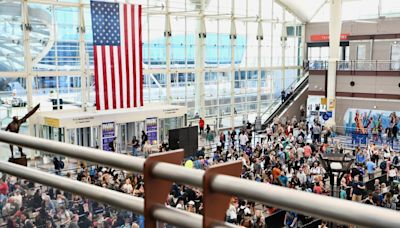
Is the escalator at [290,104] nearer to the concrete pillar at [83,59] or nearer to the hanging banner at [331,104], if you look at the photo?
the hanging banner at [331,104]

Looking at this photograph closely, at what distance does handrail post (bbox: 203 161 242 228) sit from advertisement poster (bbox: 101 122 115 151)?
21865mm

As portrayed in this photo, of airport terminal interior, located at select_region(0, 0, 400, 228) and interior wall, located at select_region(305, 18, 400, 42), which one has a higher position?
interior wall, located at select_region(305, 18, 400, 42)

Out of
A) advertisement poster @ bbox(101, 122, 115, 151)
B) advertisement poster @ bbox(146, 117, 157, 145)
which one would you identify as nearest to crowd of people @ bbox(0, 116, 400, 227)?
advertisement poster @ bbox(101, 122, 115, 151)

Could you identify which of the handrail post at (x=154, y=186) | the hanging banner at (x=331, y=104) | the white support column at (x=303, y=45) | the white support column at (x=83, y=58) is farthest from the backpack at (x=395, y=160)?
the white support column at (x=303, y=45)

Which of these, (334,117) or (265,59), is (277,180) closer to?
(334,117)

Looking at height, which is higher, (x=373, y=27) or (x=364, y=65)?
(x=373, y=27)

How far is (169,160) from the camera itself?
1.37 meters

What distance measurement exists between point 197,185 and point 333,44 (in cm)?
3254

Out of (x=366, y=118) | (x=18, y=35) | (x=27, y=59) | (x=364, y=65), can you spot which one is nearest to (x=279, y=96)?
(x=364, y=65)

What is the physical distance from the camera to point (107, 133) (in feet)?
75.3

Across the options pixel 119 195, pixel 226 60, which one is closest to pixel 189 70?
pixel 226 60

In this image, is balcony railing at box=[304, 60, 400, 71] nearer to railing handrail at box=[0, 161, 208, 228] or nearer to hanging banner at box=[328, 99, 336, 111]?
hanging banner at box=[328, 99, 336, 111]

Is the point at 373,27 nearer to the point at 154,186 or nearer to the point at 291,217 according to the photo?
the point at 291,217

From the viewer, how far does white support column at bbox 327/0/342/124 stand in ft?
103
